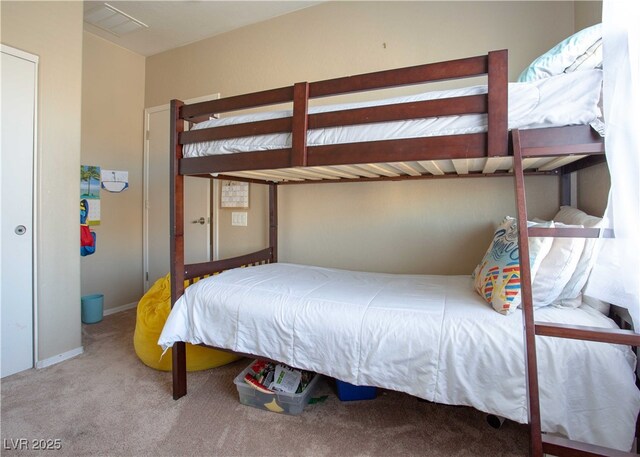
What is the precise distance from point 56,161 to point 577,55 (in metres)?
3.04

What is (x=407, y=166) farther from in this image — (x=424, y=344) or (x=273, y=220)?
(x=273, y=220)

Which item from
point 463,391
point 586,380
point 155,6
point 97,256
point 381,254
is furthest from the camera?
point 97,256

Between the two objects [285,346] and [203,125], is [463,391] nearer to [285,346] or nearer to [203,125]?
[285,346]

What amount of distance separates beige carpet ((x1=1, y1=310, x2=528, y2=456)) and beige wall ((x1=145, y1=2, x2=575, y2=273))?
1.02 m

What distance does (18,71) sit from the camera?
208cm

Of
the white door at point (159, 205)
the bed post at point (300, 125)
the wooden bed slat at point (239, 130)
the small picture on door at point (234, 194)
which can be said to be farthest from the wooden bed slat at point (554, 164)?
the white door at point (159, 205)

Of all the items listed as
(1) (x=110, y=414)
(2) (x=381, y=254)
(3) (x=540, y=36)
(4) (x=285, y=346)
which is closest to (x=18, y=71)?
(1) (x=110, y=414)

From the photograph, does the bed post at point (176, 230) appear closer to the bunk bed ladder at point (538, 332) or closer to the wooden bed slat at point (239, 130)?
the wooden bed slat at point (239, 130)

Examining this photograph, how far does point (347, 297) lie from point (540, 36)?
2070 millimetres

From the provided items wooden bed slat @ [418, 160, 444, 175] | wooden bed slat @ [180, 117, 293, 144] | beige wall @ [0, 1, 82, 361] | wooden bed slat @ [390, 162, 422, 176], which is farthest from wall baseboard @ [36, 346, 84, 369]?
wooden bed slat @ [418, 160, 444, 175]

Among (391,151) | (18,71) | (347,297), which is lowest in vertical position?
(347,297)

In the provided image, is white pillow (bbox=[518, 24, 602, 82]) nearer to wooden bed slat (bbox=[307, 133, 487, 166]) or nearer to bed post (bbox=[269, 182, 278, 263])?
wooden bed slat (bbox=[307, 133, 487, 166])

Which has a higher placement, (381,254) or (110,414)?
(381,254)

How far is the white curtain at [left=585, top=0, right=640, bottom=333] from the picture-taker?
2.97 feet
